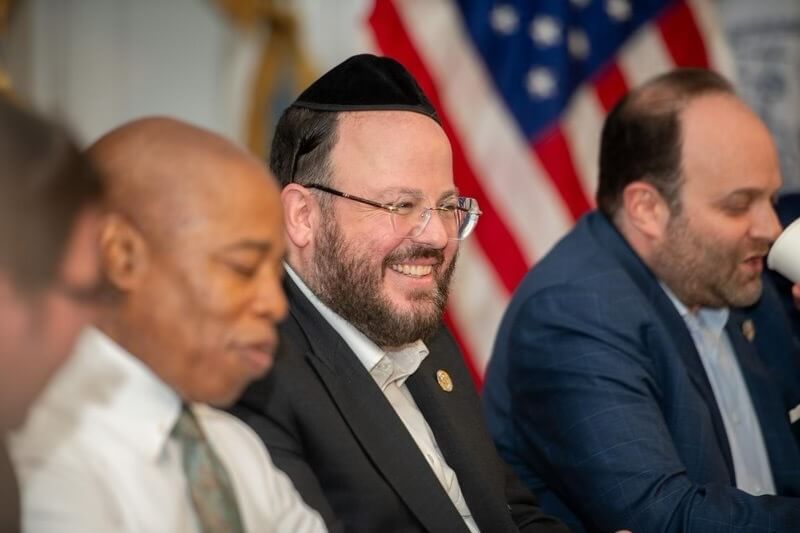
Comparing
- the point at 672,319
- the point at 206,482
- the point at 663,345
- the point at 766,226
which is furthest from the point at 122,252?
the point at 766,226

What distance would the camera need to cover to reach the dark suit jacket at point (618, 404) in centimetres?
247

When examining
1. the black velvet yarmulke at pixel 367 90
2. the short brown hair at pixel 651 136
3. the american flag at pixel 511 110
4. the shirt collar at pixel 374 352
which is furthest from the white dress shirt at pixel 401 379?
the american flag at pixel 511 110

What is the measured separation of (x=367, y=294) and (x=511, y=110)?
2.17m

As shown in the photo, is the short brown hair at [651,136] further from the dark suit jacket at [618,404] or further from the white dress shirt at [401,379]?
the white dress shirt at [401,379]

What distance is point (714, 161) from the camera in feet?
9.88

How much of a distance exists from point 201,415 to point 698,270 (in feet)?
5.71

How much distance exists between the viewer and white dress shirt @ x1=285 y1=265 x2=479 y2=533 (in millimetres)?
2287

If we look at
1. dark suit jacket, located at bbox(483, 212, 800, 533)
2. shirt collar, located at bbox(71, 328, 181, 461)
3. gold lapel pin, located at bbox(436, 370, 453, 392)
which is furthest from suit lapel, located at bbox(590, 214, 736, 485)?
shirt collar, located at bbox(71, 328, 181, 461)

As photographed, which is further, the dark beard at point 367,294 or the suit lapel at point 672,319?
the suit lapel at point 672,319

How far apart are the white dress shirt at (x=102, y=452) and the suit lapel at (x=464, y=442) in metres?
0.82

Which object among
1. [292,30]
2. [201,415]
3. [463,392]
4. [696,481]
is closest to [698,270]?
[696,481]

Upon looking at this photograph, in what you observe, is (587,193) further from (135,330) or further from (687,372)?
(135,330)

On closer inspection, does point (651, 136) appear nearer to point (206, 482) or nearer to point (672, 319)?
point (672, 319)

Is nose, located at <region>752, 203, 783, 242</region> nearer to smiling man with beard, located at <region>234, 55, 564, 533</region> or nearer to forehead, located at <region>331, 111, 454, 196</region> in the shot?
smiling man with beard, located at <region>234, 55, 564, 533</region>
